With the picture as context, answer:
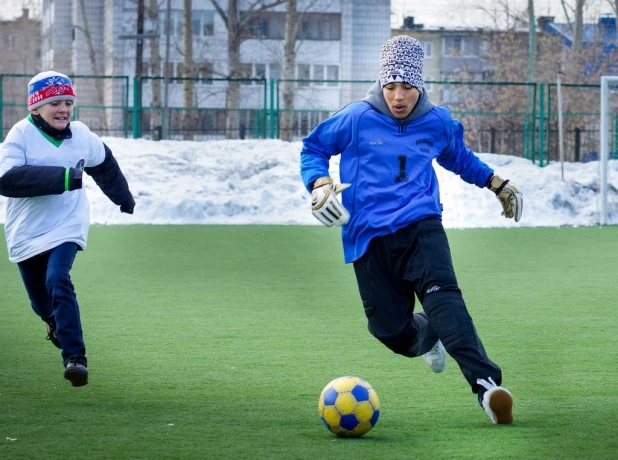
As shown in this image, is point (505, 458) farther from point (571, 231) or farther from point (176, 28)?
point (176, 28)

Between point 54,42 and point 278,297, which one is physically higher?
point 54,42

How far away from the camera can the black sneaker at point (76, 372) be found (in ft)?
20.8

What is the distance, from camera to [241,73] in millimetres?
49250

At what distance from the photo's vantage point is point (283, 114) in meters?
30.3

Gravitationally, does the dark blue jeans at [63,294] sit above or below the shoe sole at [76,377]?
above

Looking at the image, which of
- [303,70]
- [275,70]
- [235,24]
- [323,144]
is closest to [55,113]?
[323,144]

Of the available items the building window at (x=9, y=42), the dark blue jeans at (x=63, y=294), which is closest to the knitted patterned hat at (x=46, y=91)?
the dark blue jeans at (x=63, y=294)

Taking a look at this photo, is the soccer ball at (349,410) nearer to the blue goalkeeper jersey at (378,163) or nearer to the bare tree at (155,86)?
the blue goalkeeper jersey at (378,163)

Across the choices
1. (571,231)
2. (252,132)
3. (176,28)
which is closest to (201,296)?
(571,231)

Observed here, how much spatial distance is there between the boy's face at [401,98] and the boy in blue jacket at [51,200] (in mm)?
1753

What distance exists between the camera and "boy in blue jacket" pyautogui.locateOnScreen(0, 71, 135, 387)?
256 inches

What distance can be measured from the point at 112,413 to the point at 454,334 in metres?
1.70

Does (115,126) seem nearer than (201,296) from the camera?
No

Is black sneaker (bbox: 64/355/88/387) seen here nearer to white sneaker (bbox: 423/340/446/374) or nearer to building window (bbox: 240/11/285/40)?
white sneaker (bbox: 423/340/446/374)
